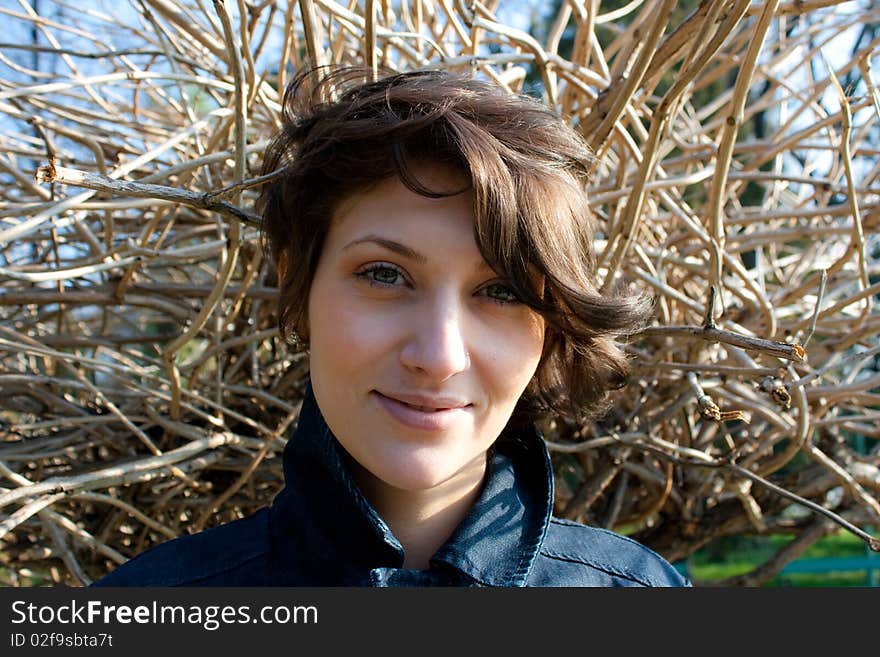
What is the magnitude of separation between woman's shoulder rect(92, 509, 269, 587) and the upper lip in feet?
0.61

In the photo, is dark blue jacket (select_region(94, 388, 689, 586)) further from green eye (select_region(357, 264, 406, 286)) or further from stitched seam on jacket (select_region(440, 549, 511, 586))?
green eye (select_region(357, 264, 406, 286))

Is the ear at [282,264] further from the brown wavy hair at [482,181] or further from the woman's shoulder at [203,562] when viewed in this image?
the woman's shoulder at [203,562]

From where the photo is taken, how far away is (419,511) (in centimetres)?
65

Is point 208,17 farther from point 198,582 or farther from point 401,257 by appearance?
point 198,582

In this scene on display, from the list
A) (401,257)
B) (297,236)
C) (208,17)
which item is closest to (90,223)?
(208,17)

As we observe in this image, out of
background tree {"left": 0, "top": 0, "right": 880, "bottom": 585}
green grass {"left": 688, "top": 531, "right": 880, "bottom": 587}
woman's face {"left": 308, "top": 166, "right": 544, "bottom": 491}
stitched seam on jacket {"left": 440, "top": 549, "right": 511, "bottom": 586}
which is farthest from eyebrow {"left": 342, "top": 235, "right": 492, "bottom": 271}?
green grass {"left": 688, "top": 531, "right": 880, "bottom": 587}

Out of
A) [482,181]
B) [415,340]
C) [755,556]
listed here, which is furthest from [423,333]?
[755,556]

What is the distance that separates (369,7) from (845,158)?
1.39ft

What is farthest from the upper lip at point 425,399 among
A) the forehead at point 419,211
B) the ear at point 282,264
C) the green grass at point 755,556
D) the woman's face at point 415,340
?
the green grass at point 755,556

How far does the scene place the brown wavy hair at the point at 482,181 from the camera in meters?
0.59

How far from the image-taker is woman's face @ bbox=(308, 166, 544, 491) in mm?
564

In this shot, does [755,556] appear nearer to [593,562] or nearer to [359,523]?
[593,562]

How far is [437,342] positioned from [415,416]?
0.18ft

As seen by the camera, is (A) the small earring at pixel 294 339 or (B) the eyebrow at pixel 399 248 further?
(A) the small earring at pixel 294 339
